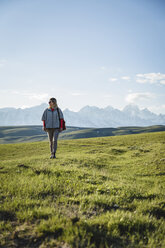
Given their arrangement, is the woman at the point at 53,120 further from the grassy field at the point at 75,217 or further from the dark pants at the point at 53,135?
the grassy field at the point at 75,217

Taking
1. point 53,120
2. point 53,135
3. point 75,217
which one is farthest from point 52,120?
point 75,217

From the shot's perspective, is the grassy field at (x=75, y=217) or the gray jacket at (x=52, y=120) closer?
the grassy field at (x=75, y=217)

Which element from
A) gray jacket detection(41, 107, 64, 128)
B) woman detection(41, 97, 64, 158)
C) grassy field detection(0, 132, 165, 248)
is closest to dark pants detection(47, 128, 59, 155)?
woman detection(41, 97, 64, 158)

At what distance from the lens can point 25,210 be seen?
14.7ft

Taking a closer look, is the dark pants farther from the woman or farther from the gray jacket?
the gray jacket

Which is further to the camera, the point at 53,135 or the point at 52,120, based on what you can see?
the point at 53,135

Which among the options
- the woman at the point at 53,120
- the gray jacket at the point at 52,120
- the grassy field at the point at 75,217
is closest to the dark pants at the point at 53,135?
the woman at the point at 53,120

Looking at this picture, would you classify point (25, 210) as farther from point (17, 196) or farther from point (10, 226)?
point (17, 196)

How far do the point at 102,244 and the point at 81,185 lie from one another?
352 cm

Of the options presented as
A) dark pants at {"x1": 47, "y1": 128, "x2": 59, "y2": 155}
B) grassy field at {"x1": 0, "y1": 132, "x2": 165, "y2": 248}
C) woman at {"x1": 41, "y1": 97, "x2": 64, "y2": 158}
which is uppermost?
woman at {"x1": 41, "y1": 97, "x2": 64, "y2": 158}

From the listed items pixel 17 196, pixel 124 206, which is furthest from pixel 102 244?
pixel 17 196

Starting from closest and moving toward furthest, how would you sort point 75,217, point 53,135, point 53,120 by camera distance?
point 75,217
point 53,120
point 53,135

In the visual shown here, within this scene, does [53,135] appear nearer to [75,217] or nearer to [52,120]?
[52,120]

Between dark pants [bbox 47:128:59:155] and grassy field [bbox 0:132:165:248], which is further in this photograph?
dark pants [bbox 47:128:59:155]
